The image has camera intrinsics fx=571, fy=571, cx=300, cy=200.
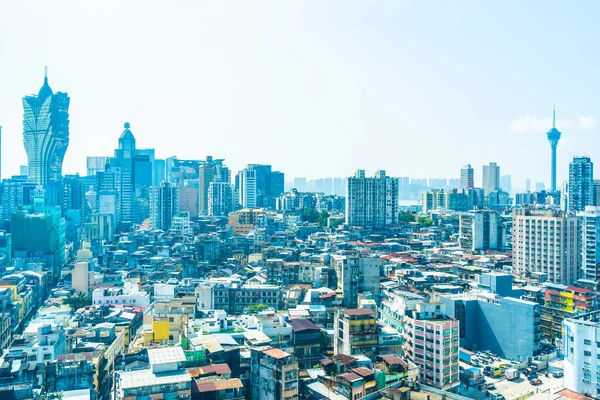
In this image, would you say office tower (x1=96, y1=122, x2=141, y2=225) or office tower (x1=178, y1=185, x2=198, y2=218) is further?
office tower (x1=96, y1=122, x2=141, y2=225)

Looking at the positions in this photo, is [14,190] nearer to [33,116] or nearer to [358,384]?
[33,116]

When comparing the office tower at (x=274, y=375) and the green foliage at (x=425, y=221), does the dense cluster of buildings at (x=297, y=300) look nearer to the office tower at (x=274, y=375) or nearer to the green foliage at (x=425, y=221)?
the office tower at (x=274, y=375)

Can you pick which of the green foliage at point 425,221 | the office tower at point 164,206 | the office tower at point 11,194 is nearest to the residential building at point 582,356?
the green foliage at point 425,221

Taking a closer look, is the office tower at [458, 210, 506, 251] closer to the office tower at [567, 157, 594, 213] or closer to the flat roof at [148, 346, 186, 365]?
the office tower at [567, 157, 594, 213]

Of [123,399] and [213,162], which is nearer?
[123,399]

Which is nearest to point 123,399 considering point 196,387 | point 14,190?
point 196,387

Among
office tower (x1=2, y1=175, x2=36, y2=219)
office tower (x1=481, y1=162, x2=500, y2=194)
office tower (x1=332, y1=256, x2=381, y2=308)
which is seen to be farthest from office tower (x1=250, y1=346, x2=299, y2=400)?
office tower (x1=481, y1=162, x2=500, y2=194)

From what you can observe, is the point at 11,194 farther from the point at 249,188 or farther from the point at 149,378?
the point at 149,378
